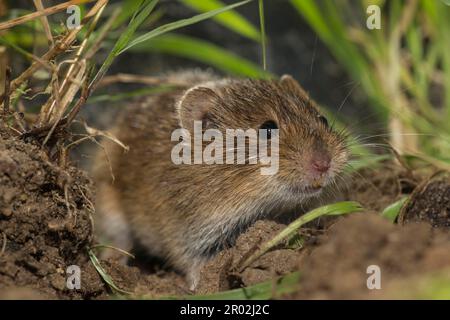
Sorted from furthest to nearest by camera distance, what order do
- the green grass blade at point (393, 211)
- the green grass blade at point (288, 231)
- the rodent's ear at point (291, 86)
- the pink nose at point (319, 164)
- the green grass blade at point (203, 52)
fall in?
the green grass blade at point (203, 52) → the rodent's ear at point (291, 86) → the green grass blade at point (393, 211) → the pink nose at point (319, 164) → the green grass blade at point (288, 231)

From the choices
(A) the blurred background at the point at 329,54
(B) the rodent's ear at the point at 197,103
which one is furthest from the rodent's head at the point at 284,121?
(A) the blurred background at the point at 329,54

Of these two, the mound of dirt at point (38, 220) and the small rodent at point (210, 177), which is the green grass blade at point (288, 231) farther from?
the mound of dirt at point (38, 220)

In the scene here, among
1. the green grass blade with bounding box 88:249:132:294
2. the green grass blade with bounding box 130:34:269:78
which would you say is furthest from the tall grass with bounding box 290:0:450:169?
the green grass blade with bounding box 88:249:132:294

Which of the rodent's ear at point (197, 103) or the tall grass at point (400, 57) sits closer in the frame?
the rodent's ear at point (197, 103)

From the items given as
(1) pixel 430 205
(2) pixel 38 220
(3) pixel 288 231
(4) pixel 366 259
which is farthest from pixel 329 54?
(4) pixel 366 259

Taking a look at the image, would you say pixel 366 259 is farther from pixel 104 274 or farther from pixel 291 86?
pixel 291 86

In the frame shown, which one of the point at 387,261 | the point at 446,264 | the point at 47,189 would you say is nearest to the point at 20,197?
the point at 47,189

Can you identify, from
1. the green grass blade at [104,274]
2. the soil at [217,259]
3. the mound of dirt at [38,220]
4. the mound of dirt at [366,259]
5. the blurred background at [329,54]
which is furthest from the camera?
the blurred background at [329,54]

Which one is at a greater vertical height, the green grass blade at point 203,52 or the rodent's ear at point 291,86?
the green grass blade at point 203,52

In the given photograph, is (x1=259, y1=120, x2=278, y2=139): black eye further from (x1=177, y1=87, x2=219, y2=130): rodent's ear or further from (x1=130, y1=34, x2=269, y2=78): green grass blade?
(x1=130, y1=34, x2=269, y2=78): green grass blade
